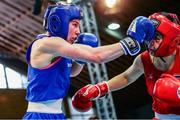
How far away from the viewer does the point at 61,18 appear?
2.00 metres

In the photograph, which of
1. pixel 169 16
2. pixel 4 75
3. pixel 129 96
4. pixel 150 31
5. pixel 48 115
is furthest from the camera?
pixel 129 96

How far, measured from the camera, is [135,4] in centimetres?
748

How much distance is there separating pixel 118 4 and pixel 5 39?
11.1 feet

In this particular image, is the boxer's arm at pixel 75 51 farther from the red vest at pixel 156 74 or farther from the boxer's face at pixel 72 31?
the red vest at pixel 156 74

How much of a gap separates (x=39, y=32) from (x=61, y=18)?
692cm

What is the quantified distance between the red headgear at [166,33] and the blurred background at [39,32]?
3.45 metres

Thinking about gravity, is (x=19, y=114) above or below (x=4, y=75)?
below

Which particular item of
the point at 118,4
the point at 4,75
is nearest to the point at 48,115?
the point at 118,4

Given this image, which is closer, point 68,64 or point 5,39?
point 68,64

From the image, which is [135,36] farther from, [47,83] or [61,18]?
[47,83]

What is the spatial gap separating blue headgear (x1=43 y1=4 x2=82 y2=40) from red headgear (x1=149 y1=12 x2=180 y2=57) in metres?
0.49

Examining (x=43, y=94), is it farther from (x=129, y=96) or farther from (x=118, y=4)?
(x=129, y=96)

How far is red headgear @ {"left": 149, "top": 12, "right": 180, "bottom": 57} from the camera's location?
85.8 inches

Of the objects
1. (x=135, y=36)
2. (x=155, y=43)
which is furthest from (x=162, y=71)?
(x=135, y=36)
